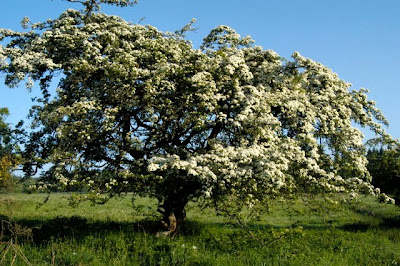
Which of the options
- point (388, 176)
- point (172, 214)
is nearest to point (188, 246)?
point (172, 214)

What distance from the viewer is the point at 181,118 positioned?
1678cm

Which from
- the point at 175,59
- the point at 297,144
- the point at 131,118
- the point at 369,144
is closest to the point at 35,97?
the point at 131,118

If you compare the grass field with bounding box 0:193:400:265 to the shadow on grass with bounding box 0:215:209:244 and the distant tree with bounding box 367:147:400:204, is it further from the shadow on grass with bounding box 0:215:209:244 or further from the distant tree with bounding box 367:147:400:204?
the distant tree with bounding box 367:147:400:204

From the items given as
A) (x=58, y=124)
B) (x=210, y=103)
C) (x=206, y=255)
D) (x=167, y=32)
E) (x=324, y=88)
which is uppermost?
(x=167, y=32)

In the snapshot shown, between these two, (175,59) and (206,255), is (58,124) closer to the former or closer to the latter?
(175,59)

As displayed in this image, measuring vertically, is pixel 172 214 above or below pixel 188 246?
above

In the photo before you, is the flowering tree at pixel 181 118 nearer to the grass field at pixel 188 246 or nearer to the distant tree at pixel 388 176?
the grass field at pixel 188 246

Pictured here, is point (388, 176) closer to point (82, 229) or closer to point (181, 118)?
point (181, 118)

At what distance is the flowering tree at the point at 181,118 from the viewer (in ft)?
49.8

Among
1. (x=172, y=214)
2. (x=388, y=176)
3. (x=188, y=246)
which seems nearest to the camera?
(x=188, y=246)

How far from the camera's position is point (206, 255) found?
14.1 metres

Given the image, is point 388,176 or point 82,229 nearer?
point 82,229

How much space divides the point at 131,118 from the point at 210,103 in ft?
13.2

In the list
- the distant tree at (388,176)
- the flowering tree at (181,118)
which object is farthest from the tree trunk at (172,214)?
the distant tree at (388,176)
